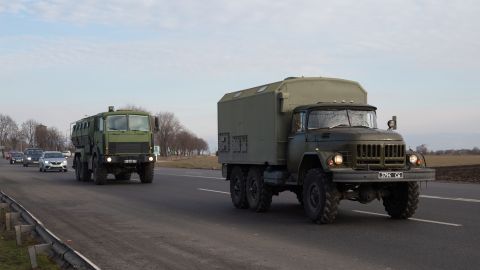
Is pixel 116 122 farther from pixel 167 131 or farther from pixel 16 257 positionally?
Answer: pixel 167 131

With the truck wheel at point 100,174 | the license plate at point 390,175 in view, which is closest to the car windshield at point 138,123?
the truck wheel at point 100,174

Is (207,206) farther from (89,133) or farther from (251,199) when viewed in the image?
(89,133)

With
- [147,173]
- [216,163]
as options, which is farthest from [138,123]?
[216,163]

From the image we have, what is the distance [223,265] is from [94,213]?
7516 millimetres

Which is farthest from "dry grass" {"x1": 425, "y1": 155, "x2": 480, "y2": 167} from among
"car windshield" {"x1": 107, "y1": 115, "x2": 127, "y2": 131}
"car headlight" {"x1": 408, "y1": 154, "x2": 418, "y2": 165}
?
"car headlight" {"x1": 408, "y1": 154, "x2": 418, "y2": 165}

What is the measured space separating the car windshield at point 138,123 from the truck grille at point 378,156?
56.5 ft

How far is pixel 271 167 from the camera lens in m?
13.5

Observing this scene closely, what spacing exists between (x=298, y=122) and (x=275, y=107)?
661 millimetres

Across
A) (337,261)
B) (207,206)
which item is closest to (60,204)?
(207,206)

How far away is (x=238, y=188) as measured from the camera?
15.5 m

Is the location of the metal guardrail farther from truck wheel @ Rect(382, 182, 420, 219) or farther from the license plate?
truck wheel @ Rect(382, 182, 420, 219)

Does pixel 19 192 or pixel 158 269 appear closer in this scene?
pixel 158 269

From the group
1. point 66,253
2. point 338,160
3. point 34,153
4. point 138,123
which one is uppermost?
point 138,123

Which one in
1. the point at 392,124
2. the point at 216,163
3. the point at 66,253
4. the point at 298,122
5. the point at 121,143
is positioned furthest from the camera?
the point at 216,163
